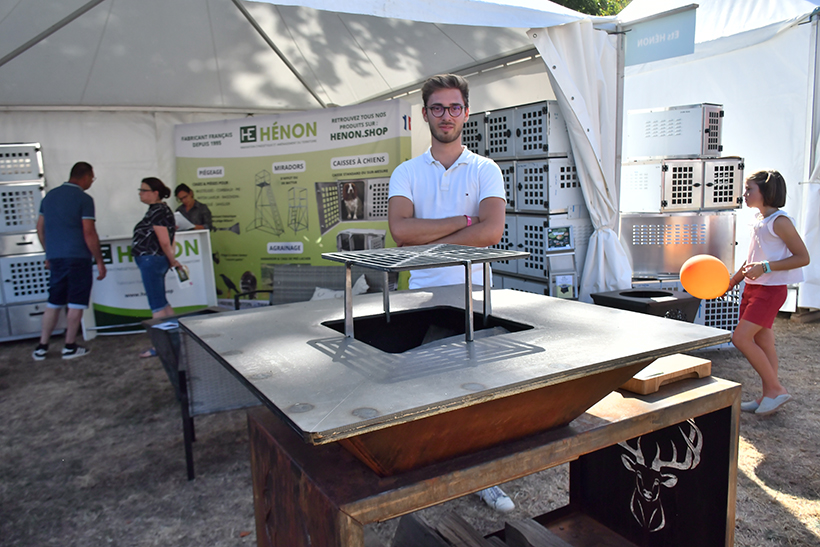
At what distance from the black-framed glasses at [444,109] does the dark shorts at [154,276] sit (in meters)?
3.98

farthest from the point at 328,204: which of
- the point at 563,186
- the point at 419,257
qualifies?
the point at 419,257

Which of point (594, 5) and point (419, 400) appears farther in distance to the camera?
point (594, 5)

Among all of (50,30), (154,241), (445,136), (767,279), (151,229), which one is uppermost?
(50,30)

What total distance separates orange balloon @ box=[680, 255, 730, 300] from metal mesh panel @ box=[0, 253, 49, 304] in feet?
22.0

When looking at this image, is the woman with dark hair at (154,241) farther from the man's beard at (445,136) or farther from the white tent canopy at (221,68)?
the man's beard at (445,136)

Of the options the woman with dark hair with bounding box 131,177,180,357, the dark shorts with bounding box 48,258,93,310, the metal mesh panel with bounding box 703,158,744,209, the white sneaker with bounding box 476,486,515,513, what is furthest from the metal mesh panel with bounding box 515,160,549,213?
the dark shorts with bounding box 48,258,93,310

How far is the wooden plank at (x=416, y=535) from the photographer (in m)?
1.79

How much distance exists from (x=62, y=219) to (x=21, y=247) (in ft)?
5.22

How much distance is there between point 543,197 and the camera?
4633 mm

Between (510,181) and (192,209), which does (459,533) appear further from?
(192,209)

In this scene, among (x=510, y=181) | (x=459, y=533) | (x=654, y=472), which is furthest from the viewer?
(x=510, y=181)

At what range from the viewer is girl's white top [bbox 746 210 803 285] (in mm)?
3375

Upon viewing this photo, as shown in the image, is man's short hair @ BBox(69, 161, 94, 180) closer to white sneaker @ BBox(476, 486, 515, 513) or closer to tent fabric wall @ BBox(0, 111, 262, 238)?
tent fabric wall @ BBox(0, 111, 262, 238)

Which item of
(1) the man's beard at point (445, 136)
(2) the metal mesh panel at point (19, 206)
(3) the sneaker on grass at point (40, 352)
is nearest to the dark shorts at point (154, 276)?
(3) the sneaker on grass at point (40, 352)
